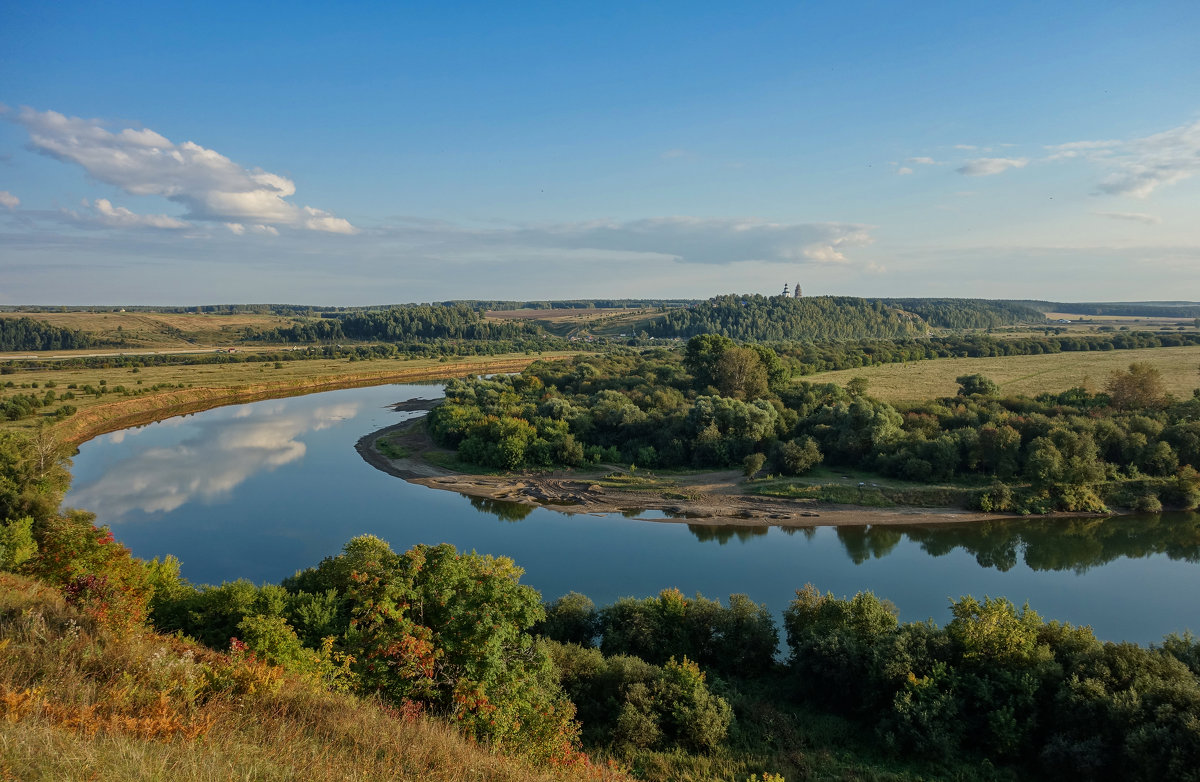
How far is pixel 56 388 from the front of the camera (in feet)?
207

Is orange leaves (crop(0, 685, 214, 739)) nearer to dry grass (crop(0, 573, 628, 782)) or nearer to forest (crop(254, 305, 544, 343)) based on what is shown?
dry grass (crop(0, 573, 628, 782))

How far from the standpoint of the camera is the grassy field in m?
57.6

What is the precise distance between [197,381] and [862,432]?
72404 mm

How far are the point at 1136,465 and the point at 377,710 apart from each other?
39.2 metres

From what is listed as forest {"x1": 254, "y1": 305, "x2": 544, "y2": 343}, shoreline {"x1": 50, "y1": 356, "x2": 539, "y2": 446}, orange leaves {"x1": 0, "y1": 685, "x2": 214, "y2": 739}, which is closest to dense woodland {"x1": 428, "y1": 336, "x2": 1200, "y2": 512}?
shoreline {"x1": 50, "y1": 356, "x2": 539, "y2": 446}

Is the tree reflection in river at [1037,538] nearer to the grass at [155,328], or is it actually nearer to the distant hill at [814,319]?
the distant hill at [814,319]

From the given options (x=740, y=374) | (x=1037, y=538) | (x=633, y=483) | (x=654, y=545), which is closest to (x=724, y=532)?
(x=654, y=545)

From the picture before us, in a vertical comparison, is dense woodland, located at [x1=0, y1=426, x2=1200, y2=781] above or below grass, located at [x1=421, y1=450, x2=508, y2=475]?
above

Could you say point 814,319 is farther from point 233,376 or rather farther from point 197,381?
point 197,381

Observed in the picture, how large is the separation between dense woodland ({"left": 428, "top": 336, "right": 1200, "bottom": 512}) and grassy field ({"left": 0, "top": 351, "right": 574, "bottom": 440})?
32.5 meters

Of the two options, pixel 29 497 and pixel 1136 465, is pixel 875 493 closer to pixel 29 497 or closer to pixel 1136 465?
pixel 1136 465

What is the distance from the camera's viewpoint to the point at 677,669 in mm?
13977

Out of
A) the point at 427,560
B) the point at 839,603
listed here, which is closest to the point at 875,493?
the point at 839,603

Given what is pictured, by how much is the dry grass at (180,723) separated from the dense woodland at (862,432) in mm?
31151
